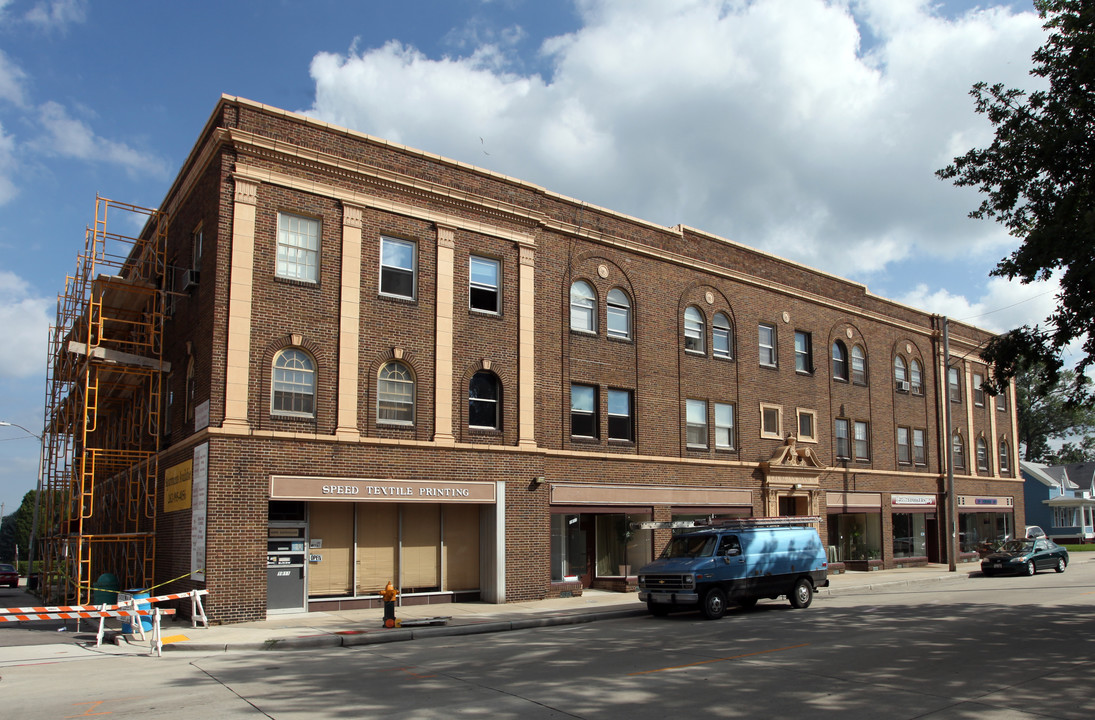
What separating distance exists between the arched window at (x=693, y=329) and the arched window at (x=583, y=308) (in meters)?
4.01

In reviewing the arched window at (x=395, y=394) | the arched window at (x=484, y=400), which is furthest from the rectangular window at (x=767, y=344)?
the arched window at (x=395, y=394)

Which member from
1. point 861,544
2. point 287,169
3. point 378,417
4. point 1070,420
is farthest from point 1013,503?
point 1070,420

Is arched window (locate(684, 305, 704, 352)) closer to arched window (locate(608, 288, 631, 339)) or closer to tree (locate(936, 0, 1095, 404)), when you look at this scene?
arched window (locate(608, 288, 631, 339))

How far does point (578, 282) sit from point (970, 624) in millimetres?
13876

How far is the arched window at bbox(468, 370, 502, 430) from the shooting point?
2272 centimetres

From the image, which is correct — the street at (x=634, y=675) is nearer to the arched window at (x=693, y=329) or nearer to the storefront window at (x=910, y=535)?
the arched window at (x=693, y=329)

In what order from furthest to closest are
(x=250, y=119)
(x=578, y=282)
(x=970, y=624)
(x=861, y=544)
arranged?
(x=861, y=544), (x=578, y=282), (x=250, y=119), (x=970, y=624)

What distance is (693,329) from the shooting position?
2897 cm

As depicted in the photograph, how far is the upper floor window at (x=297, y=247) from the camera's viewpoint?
66.0ft

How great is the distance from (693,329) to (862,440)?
35.7 ft

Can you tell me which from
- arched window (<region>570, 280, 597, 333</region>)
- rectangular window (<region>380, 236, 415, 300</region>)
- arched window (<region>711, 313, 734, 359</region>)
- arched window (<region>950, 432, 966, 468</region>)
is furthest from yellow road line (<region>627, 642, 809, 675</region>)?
arched window (<region>950, 432, 966, 468</region>)

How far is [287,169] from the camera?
20188 millimetres

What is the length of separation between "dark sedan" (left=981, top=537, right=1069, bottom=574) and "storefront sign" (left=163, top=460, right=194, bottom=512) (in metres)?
26.8

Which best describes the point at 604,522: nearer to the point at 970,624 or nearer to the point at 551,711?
the point at 970,624
